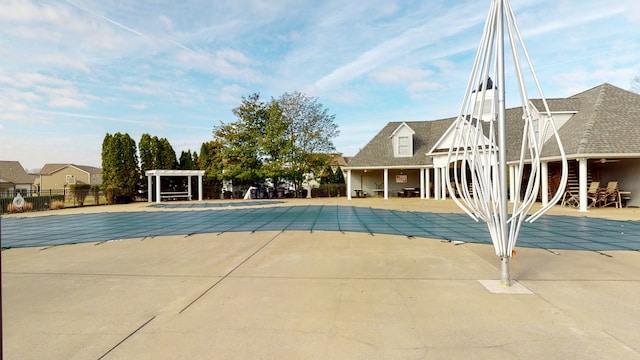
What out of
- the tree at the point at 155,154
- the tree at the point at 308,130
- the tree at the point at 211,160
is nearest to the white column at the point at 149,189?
the tree at the point at 155,154

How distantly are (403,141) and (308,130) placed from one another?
7602 millimetres

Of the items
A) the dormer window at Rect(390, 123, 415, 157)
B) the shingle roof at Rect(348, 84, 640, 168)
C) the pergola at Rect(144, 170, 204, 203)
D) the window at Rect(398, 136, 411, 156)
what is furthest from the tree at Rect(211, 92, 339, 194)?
the window at Rect(398, 136, 411, 156)

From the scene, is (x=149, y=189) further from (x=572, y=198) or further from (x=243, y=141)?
(x=572, y=198)

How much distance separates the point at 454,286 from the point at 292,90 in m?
24.9

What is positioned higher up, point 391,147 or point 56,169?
point 56,169

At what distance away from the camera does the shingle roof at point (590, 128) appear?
44.7ft

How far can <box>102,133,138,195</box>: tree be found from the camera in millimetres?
23266

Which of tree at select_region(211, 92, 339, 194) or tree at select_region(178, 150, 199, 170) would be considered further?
tree at select_region(178, 150, 199, 170)

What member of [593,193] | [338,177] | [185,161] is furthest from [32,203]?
[593,193]

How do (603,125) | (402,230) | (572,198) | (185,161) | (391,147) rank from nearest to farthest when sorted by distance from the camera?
1. (402,230)
2. (603,125)
3. (572,198)
4. (391,147)
5. (185,161)

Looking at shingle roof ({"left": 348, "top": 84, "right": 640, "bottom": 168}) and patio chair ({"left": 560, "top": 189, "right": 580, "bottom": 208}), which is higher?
shingle roof ({"left": 348, "top": 84, "right": 640, "bottom": 168})

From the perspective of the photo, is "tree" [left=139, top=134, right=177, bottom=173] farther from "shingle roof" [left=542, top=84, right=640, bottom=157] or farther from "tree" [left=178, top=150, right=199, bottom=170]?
"shingle roof" [left=542, top=84, right=640, bottom=157]

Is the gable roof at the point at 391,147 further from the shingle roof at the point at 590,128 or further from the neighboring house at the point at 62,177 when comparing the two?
the neighboring house at the point at 62,177

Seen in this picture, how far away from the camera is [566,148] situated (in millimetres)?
14367
